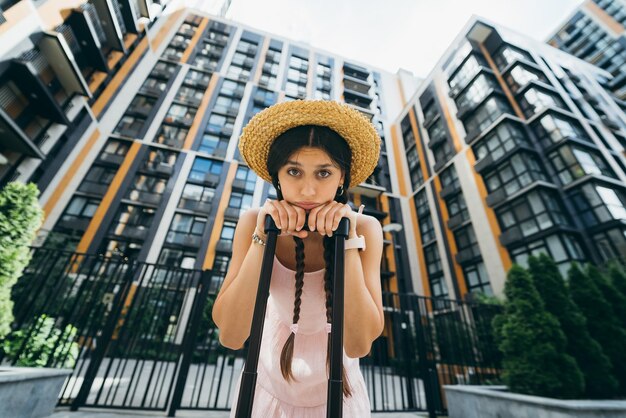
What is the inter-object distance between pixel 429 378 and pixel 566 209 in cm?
1742

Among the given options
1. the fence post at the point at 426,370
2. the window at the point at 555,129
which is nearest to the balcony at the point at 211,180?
the fence post at the point at 426,370

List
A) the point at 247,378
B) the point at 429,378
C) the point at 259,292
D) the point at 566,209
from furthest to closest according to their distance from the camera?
the point at 566,209 < the point at 429,378 < the point at 259,292 < the point at 247,378

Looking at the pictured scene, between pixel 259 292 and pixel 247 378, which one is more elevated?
pixel 259 292

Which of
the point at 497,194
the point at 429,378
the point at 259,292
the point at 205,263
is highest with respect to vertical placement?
the point at 497,194

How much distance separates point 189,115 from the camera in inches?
1014

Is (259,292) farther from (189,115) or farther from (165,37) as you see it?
(165,37)

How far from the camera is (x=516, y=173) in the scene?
17.7 m

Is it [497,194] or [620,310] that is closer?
[620,310]

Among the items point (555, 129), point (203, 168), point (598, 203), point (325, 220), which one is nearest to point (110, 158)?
point (203, 168)

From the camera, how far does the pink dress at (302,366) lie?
1404 mm

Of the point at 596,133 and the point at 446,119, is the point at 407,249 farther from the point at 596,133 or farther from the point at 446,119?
the point at 596,133

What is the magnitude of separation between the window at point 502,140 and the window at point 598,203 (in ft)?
15.6

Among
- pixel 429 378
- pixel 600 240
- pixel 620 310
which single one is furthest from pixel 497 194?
pixel 429 378

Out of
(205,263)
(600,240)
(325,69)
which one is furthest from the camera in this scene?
(325,69)
